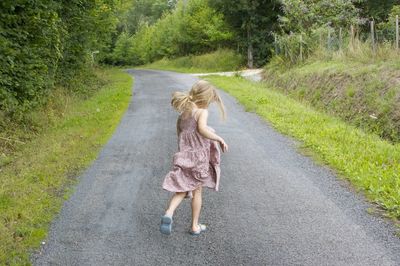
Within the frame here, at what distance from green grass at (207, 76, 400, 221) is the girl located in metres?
2.19

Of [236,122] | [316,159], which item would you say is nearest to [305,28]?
[236,122]

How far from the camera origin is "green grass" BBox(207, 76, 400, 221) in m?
6.02

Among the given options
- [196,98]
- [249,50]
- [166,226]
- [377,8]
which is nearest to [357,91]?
[196,98]

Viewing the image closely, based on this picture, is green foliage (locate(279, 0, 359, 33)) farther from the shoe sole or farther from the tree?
the shoe sole

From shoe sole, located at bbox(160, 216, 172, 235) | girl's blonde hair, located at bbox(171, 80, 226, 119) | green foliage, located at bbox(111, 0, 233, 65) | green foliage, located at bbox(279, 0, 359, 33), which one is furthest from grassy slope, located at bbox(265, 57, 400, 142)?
green foliage, located at bbox(111, 0, 233, 65)

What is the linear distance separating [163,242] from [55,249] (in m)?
1.10

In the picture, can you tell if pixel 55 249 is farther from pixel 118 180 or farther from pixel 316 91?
pixel 316 91

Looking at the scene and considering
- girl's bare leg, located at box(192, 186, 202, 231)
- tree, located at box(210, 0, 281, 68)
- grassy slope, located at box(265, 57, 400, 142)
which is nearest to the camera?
girl's bare leg, located at box(192, 186, 202, 231)

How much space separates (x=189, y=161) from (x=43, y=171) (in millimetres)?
3522

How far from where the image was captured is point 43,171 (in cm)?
750

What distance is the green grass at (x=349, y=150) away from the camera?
602 cm

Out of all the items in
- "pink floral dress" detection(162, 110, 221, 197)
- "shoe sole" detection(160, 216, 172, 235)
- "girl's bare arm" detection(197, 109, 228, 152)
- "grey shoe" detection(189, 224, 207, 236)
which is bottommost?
"grey shoe" detection(189, 224, 207, 236)

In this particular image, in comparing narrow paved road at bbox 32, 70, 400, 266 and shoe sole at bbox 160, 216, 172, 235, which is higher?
shoe sole at bbox 160, 216, 172, 235

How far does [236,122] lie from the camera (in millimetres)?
11594
